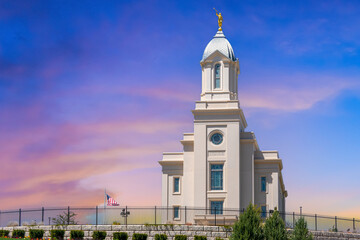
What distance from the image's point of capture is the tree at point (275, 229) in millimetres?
49594

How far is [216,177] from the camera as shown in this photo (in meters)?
66.2

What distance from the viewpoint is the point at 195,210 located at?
2547 inches

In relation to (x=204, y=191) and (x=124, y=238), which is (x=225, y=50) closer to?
(x=204, y=191)

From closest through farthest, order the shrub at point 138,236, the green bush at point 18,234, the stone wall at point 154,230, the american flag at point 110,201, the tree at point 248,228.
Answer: the tree at point 248,228 < the shrub at point 138,236 < the green bush at point 18,234 < the stone wall at point 154,230 < the american flag at point 110,201

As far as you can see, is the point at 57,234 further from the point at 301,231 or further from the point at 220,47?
the point at 220,47

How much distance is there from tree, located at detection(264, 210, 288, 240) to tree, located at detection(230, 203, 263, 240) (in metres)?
0.69

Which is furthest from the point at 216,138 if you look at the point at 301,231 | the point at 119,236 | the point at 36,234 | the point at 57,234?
the point at 36,234

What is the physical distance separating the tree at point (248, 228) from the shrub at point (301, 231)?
11.0ft

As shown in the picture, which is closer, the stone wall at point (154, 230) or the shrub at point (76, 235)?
the shrub at point (76, 235)

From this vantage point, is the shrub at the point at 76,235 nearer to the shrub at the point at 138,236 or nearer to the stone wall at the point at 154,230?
the stone wall at the point at 154,230

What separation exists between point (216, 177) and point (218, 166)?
1056mm

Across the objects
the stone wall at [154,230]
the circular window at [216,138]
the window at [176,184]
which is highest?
the circular window at [216,138]

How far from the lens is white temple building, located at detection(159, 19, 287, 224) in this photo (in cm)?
6562

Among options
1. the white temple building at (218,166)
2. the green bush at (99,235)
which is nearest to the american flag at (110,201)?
the white temple building at (218,166)
